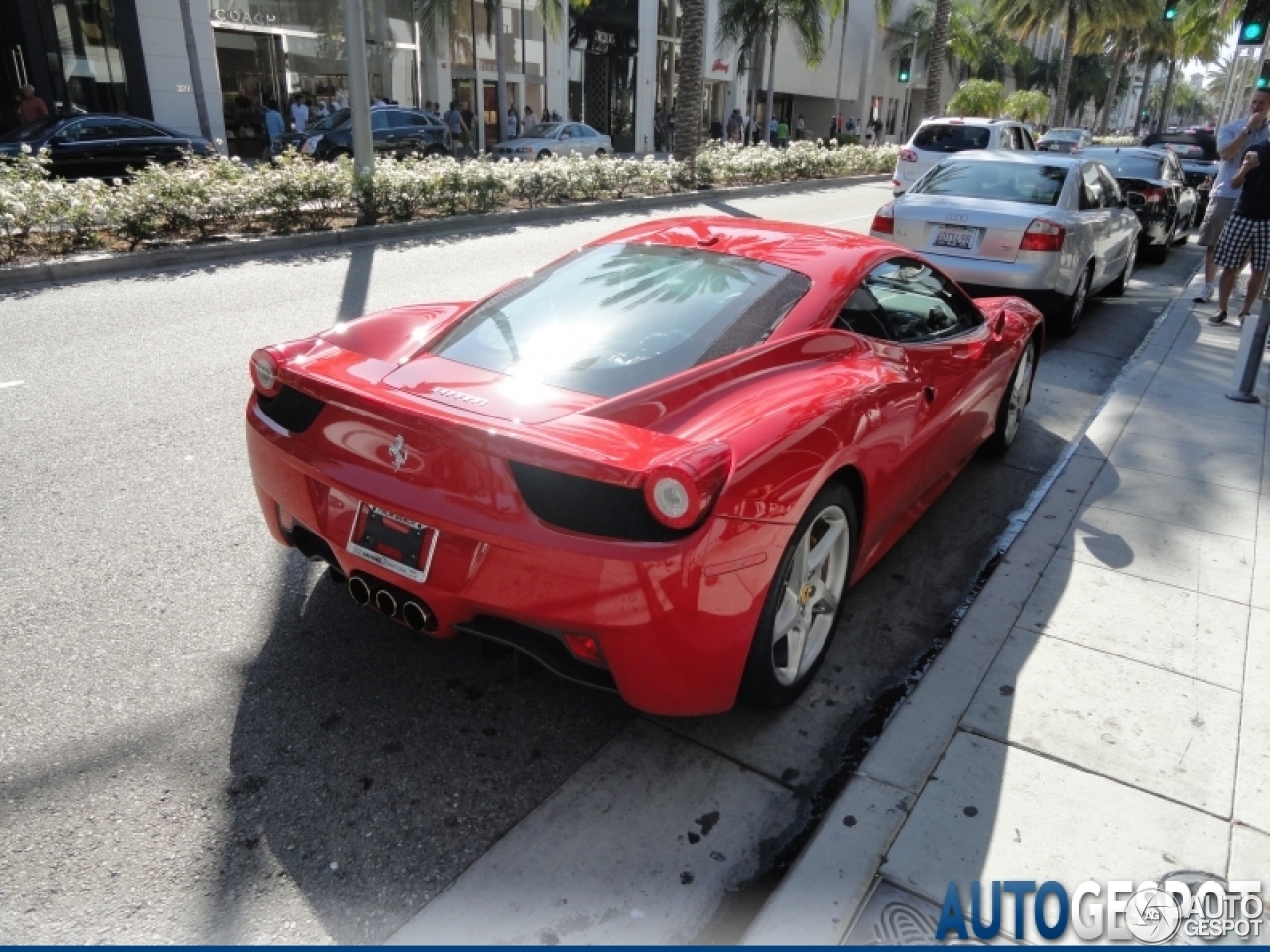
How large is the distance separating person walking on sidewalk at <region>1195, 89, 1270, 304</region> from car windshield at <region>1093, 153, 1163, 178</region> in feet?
10.5

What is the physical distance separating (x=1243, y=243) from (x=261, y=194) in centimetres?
1050

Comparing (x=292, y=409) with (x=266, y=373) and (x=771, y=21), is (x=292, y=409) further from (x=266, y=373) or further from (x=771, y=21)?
(x=771, y=21)

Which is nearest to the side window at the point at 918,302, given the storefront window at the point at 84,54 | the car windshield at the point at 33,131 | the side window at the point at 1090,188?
the side window at the point at 1090,188

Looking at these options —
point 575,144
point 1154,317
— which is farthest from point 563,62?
Answer: point 1154,317

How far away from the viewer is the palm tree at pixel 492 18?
25.7 m

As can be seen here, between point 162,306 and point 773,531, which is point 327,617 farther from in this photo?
point 162,306

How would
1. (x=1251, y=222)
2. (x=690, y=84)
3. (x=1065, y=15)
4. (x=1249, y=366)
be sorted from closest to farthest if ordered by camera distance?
1. (x=1249, y=366)
2. (x=1251, y=222)
3. (x=690, y=84)
4. (x=1065, y=15)

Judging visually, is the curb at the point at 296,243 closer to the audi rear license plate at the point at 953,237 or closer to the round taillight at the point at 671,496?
the audi rear license plate at the point at 953,237

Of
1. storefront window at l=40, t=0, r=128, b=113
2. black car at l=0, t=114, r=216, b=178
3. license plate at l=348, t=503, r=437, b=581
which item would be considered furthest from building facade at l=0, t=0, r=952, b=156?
license plate at l=348, t=503, r=437, b=581

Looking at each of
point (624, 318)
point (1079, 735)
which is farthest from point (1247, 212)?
point (624, 318)

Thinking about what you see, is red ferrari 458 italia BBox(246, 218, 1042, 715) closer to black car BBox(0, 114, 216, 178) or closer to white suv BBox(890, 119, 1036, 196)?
black car BBox(0, 114, 216, 178)

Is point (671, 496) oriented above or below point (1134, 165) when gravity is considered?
below

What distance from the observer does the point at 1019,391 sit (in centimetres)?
557

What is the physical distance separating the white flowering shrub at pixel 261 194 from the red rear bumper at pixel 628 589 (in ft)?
30.0
